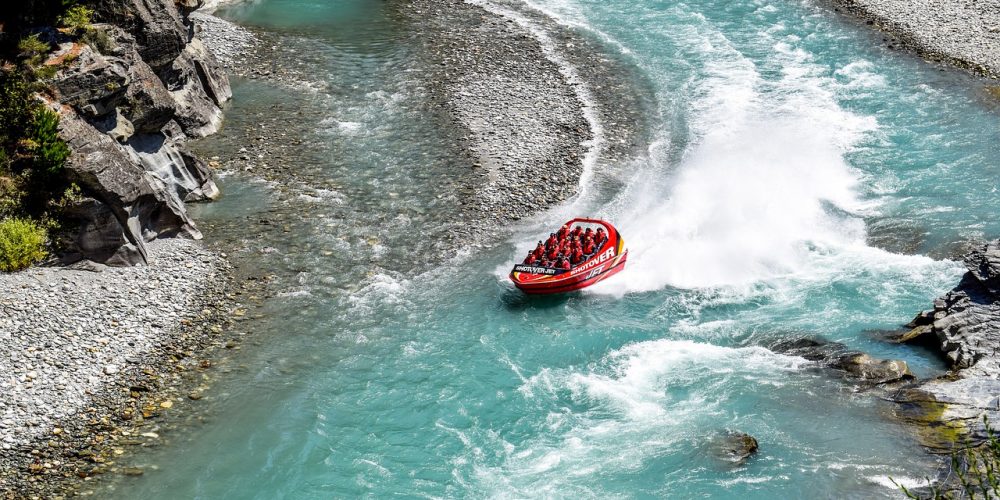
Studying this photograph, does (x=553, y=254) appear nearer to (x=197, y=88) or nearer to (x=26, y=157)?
(x=26, y=157)

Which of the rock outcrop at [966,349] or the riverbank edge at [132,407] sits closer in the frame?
the riverbank edge at [132,407]

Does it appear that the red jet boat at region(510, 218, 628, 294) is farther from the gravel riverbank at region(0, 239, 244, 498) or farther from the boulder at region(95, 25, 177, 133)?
the boulder at region(95, 25, 177, 133)

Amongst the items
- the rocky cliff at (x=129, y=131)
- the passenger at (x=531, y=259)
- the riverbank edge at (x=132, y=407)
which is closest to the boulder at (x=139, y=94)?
the rocky cliff at (x=129, y=131)

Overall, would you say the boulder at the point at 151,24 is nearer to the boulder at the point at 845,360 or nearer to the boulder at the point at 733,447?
the boulder at the point at 845,360

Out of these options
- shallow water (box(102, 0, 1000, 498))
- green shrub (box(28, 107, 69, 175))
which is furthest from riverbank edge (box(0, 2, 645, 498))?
green shrub (box(28, 107, 69, 175))

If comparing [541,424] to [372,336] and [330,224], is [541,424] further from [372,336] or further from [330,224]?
[330,224]
